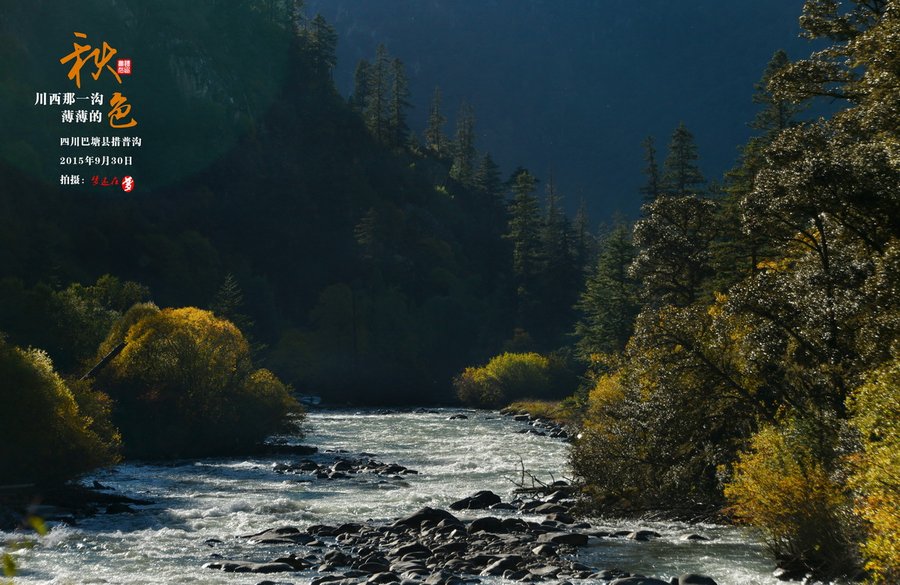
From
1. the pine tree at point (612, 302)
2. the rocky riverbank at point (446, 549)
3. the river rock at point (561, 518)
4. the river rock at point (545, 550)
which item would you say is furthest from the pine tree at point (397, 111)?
the river rock at point (545, 550)

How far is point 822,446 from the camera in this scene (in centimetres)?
2492

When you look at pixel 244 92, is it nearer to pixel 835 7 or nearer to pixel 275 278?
pixel 275 278

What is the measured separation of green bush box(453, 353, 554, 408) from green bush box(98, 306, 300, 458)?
4942 centimetres

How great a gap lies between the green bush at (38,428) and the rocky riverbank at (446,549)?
10.8 meters

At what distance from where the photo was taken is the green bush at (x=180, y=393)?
58.5 metres

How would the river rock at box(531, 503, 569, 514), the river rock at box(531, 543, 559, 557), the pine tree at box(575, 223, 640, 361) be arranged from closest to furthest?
1. the river rock at box(531, 543, 559, 557)
2. the river rock at box(531, 503, 569, 514)
3. the pine tree at box(575, 223, 640, 361)

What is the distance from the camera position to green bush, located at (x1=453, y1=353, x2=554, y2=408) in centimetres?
10675

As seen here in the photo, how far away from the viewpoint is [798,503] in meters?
23.7

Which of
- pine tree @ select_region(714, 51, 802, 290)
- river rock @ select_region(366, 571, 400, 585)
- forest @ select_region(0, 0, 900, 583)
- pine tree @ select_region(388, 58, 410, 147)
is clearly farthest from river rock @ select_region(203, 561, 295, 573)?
pine tree @ select_region(388, 58, 410, 147)

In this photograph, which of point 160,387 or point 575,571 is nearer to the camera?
point 575,571

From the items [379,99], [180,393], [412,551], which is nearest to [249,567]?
[412,551]

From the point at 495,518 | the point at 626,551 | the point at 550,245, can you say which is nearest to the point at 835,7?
the point at 626,551

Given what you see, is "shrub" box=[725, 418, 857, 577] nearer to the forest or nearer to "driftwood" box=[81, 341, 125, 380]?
the forest

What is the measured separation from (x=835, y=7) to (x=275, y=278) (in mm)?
128865
